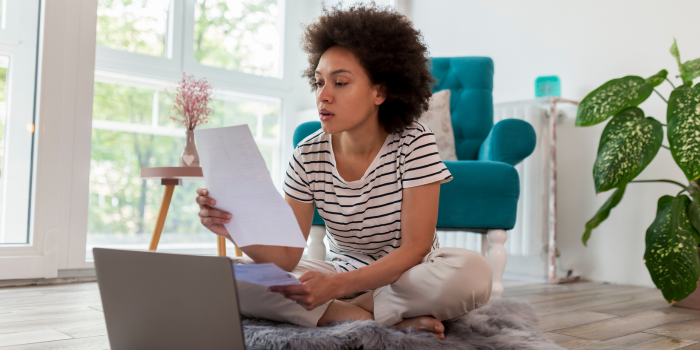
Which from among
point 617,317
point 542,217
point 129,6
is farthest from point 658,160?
point 129,6

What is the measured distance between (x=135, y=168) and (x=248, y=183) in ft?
7.68

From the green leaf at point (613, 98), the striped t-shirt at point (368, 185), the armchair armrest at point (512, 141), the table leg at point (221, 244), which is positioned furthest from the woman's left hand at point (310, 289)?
the green leaf at point (613, 98)

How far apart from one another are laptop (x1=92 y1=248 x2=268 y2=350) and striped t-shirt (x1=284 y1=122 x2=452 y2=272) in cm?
43

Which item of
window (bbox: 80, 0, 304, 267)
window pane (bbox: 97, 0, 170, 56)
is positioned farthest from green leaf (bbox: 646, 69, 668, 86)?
window pane (bbox: 97, 0, 170, 56)

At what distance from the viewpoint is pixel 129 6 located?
2.70 m

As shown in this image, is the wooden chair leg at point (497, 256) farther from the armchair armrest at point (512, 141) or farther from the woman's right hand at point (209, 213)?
the woman's right hand at point (209, 213)

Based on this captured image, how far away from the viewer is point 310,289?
88 cm

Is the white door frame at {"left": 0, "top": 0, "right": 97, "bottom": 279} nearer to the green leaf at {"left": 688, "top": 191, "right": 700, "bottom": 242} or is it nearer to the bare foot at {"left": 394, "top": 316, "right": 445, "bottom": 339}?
the bare foot at {"left": 394, "top": 316, "right": 445, "bottom": 339}

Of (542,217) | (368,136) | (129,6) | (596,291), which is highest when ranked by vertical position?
(129,6)

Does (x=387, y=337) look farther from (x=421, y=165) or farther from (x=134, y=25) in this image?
(x=134, y=25)

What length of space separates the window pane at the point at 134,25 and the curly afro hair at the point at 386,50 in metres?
1.80

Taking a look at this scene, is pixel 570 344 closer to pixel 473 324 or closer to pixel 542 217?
pixel 473 324

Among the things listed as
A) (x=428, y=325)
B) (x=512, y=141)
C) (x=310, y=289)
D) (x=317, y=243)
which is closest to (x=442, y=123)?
(x=512, y=141)

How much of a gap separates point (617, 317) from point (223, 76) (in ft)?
7.21
